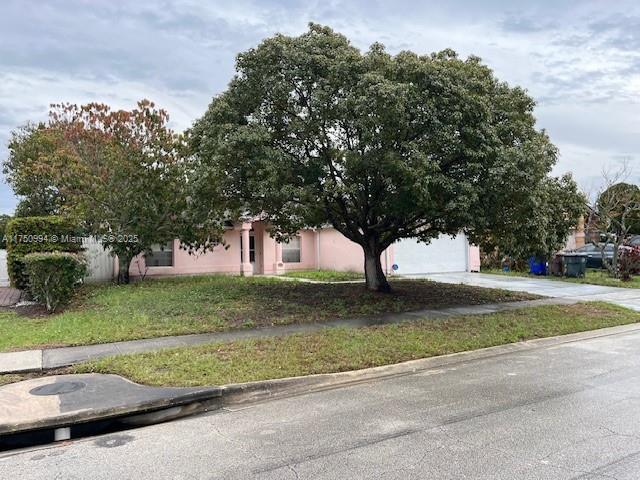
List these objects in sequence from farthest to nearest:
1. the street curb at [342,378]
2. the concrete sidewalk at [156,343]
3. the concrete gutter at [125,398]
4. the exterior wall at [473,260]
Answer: the exterior wall at [473,260] < the concrete sidewalk at [156,343] < the street curb at [342,378] < the concrete gutter at [125,398]

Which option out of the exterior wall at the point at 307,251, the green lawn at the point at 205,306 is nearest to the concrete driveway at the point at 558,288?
the green lawn at the point at 205,306

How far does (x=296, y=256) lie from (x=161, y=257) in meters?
6.85

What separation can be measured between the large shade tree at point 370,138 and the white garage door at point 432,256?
11.2 metres

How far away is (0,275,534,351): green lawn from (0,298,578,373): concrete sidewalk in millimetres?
391

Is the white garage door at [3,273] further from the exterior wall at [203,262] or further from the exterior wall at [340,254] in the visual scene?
the exterior wall at [340,254]

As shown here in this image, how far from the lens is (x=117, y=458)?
486 cm

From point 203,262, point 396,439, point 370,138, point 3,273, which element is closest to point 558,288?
point 370,138

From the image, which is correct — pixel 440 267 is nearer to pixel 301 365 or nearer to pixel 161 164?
pixel 161 164

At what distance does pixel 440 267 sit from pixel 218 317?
647 inches

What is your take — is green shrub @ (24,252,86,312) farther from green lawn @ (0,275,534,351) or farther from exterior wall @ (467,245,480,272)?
exterior wall @ (467,245,480,272)

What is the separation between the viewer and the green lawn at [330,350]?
7.45 meters

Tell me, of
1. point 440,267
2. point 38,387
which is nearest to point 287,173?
point 38,387

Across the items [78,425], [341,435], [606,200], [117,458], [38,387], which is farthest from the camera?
[606,200]

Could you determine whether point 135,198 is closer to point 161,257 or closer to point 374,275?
point 161,257
